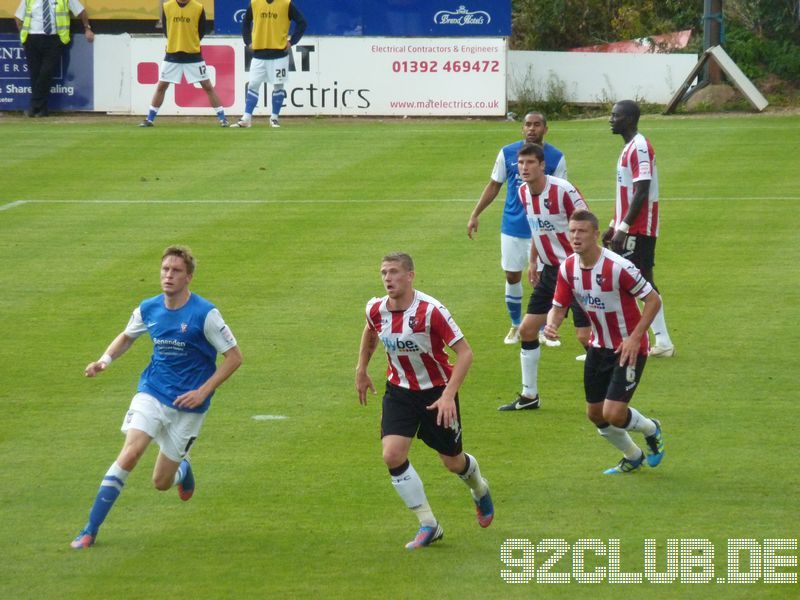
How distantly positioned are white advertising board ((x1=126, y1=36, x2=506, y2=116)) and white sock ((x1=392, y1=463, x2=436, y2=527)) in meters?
18.9

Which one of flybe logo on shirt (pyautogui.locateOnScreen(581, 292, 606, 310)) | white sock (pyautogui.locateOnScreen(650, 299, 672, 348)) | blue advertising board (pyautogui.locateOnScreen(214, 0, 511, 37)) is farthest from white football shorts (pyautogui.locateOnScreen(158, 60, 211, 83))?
flybe logo on shirt (pyautogui.locateOnScreen(581, 292, 606, 310))

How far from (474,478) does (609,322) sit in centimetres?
169

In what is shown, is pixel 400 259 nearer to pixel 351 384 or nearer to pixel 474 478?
pixel 474 478

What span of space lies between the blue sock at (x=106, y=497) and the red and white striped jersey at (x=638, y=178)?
580 cm

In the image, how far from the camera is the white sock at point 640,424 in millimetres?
10125

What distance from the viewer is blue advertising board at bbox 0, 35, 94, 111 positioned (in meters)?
27.8

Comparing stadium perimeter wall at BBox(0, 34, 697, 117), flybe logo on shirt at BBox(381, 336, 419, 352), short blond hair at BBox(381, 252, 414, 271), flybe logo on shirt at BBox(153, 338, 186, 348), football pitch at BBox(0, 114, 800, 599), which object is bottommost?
football pitch at BBox(0, 114, 800, 599)

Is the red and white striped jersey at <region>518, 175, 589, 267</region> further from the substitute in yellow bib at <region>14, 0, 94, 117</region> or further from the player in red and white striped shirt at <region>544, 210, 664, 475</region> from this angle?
the substitute in yellow bib at <region>14, 0, 94, 117</region>

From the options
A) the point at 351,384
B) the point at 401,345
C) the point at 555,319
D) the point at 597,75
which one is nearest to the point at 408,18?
the point at 597,75

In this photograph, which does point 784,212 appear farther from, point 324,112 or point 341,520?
point 341,520

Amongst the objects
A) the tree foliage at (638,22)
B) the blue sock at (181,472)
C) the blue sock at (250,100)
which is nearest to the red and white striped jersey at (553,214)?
the blue sock at (181,472)

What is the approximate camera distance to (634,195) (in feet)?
42.4

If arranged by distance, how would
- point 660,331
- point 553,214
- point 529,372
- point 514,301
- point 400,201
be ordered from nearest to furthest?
point 529,372 → point 553,214 → point 660,331 → point 514,301 → point 400,201

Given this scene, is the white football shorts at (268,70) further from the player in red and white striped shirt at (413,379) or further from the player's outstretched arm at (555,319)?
the player in red and white striped shirt at (413,379)
